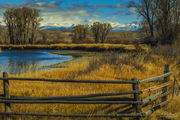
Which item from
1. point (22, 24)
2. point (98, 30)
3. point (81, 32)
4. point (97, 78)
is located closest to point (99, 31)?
point (98, 30)

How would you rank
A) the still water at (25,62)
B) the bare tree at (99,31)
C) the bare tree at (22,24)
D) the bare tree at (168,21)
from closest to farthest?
1. the still water at (25,62)
2. the bare tree at (168,21)
3. the bare tree at (22,24)
4. the bare tree at (99,31)

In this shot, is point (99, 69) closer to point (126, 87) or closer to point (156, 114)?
point (126, 87)

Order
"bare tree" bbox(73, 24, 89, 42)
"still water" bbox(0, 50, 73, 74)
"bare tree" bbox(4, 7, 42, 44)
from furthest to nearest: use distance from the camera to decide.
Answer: "bare tree" bbox(73, 24, 89, 42), "bare tree" bbox(4, 7, 42, 44), "still water" bbox(0, 50, 73, 74)

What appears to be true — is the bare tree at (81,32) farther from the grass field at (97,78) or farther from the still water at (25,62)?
the grass field at (97,78)

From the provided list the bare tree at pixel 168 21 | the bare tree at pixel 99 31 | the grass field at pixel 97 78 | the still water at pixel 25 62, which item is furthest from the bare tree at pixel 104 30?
the grass field at pixel 97 78

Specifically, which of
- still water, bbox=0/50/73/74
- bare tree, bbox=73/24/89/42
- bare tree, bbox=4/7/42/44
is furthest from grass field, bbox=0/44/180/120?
bare tree, bbox=73/24/89/42

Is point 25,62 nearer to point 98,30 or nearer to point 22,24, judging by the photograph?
point 22,24

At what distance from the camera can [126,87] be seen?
28.7 feet

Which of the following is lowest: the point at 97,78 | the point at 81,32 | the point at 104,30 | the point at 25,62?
the point at 25,62

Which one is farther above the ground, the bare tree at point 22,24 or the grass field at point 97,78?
the bare tree at point 22,24

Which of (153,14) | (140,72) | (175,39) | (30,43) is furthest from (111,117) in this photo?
(30,43)

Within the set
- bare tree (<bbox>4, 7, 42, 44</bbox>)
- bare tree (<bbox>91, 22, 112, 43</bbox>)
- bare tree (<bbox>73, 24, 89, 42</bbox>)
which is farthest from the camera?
bare tree (<bbox>73, 24, 89, 42</bbox>)

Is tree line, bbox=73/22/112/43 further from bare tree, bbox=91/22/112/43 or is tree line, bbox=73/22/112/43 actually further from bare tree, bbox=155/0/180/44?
bare tree, bbox=155/0/180/44

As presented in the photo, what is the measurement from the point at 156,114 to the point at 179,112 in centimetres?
77
